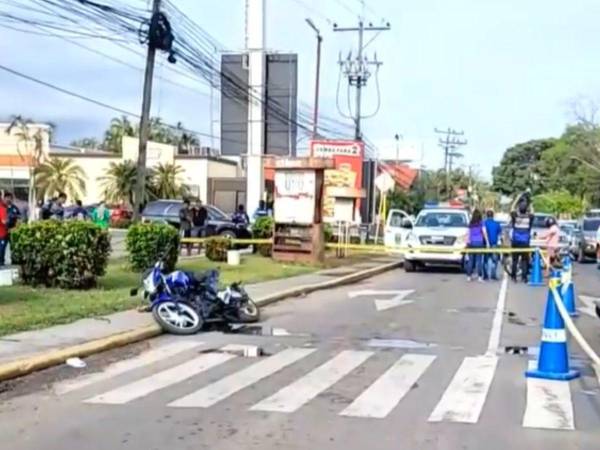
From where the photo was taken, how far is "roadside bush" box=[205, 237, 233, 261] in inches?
1059

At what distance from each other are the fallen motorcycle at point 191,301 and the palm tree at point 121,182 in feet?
171

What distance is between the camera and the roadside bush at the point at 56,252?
1736cm

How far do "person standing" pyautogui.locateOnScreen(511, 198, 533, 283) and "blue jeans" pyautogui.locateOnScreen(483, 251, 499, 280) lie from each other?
32.0 inches

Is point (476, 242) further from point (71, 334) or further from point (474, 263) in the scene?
point (71, 334)

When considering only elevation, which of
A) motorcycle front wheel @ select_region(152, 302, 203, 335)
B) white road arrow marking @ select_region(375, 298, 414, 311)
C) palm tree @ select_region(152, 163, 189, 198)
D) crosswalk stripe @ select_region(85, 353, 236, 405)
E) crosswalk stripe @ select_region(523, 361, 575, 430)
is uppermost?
palm tree @ select_region(152, 163, 189, 198)

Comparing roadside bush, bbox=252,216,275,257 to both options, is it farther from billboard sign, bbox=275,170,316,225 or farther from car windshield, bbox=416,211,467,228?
car windshield, bbox=416,211,467,228

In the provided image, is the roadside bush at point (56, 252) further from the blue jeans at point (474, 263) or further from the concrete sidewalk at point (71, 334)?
the blue jeans at point (474, 263)

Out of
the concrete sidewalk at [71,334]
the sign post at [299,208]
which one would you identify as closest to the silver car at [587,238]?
the sign post at [299,208]

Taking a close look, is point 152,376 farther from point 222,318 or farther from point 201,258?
point 201,258

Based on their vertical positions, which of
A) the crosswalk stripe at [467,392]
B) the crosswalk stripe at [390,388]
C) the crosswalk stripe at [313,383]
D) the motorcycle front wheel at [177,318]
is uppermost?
the motorcycle front wheel at [177,318]

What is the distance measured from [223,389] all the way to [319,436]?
217 centimetres

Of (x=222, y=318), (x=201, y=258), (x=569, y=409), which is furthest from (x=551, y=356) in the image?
(x=201, y=258)

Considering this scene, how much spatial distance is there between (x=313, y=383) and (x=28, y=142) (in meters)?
63.0

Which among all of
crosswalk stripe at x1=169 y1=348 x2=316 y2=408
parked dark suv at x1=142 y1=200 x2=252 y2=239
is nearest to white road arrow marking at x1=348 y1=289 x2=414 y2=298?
crosswalk stripe at x1=169 y1=348 x2=316 y2=408
